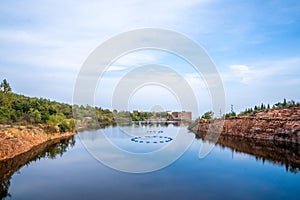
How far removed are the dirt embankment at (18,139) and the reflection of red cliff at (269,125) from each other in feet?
70.2

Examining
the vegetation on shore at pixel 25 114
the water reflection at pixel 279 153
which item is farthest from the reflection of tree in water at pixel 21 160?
the water reflection at pixel 279 153

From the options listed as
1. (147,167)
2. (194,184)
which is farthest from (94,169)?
(194,184)

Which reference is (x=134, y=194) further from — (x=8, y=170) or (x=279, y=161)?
(x=279, y=161)

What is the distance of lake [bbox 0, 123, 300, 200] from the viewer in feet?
34.4

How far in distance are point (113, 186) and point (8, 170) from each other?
21.5 feet

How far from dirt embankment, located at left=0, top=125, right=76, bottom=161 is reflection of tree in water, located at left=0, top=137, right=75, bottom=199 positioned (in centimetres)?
48

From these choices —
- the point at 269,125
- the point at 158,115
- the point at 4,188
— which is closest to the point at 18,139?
the point at 4,188

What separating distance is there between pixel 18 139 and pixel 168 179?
12557 mm

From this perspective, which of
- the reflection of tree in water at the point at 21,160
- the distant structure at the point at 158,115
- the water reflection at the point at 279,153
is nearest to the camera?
the reflection of tree in water at the point at 21,160

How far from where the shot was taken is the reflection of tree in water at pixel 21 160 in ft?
38.6

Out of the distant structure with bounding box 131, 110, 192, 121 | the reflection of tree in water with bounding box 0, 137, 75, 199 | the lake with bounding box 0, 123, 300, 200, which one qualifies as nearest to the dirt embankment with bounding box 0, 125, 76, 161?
the reflection of tree in water with bounding box 0, 137, 75, 199

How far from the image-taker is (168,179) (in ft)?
41.5

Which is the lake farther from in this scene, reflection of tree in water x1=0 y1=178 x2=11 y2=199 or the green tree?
the green tree

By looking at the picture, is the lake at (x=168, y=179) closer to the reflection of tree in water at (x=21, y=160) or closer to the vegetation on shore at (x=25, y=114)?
the reflection of tree in water at (x=21, y=160)
